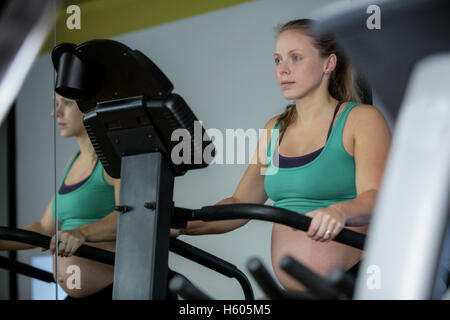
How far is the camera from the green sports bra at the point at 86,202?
221 centimetres

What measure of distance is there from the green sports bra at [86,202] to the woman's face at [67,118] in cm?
12

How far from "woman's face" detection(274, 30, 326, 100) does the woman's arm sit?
0.42 feet

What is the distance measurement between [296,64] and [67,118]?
3.80 ft

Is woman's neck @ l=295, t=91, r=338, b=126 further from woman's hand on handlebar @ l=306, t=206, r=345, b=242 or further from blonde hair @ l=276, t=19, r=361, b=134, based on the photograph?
woman's hand on handlebar @ l=306, t=206, r=345, b=242

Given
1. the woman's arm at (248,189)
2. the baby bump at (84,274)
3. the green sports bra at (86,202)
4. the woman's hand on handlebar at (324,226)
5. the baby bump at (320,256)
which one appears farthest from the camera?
the green sports bra at (86,202)

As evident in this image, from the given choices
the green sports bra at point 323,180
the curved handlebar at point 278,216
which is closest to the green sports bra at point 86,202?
the green sports bra at point 323,180

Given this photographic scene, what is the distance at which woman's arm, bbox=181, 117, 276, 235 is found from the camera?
179cm

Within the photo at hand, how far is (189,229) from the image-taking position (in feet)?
5.79
